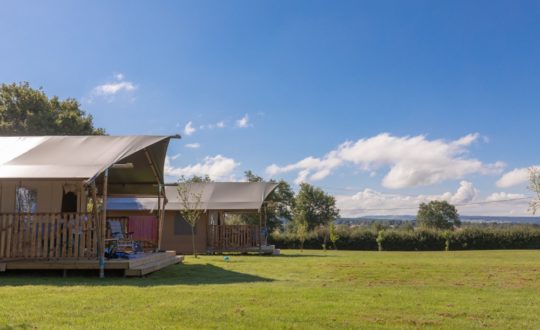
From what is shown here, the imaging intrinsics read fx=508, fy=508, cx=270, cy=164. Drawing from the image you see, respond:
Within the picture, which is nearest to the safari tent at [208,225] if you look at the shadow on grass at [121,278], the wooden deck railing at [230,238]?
the wooden deck railing at [230,238]

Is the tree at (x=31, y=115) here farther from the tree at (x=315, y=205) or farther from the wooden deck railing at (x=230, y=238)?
the tree at (x=315, y=205)

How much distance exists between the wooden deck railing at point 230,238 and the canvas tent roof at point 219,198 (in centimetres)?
111

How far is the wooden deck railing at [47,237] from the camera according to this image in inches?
434

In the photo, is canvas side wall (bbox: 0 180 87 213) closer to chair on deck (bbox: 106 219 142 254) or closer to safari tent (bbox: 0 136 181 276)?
safari tent (bbox: 0 136 181 276)

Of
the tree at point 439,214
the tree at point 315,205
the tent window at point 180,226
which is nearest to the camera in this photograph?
the tent window at point 180,226

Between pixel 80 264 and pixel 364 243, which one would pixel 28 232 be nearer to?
pixel 80 264

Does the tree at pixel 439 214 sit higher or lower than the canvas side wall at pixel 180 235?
higher

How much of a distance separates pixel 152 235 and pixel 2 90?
47.2 ft

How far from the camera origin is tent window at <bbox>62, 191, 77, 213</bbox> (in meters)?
14.4

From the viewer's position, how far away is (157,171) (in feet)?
51.7

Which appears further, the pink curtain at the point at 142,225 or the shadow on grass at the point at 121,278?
the pink curtain at the point at 142,225

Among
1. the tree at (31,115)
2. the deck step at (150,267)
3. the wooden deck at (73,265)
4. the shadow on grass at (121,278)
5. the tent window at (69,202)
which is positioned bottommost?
the shadow on grass at (121,278)

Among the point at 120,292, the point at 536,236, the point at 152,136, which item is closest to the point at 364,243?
the point at 536,236

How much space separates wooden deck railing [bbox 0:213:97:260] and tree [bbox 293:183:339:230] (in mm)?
66219
